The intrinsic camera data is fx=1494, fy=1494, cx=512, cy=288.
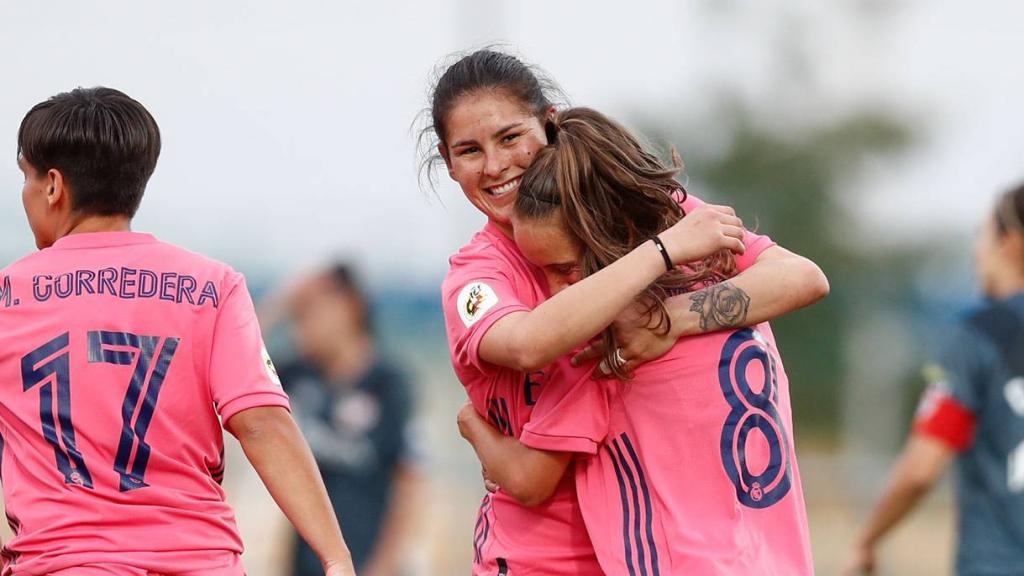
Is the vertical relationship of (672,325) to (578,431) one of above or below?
above

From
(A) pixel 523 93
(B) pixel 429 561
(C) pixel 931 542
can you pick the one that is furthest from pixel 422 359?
(A) pixel 523 93


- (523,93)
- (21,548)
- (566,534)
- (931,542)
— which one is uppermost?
(523,93)

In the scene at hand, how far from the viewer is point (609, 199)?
11.2 ft

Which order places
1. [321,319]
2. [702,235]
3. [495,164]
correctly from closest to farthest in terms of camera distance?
[702,235] < [495,164] < [321,319]

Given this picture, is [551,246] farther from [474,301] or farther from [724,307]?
[724,307]

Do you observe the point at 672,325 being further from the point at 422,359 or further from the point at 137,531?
the point at 422,359

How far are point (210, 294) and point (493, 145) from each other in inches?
31.2

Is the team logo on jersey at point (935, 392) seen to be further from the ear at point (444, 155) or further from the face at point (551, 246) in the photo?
Result: the face at point (551, 246)

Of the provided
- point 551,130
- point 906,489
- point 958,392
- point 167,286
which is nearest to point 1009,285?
point 958,392

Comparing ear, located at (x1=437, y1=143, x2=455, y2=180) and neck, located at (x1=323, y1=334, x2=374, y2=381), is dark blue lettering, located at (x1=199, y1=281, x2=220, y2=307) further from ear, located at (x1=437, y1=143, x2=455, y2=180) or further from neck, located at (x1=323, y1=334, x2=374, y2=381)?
neck, located at (x1=323, y1=334, x2=374, y2=381)

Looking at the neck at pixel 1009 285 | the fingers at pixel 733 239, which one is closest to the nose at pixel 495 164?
the fingers at pixel 733 239

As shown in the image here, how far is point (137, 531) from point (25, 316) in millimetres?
561

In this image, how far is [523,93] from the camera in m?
3.81

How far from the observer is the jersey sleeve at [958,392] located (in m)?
5.93
